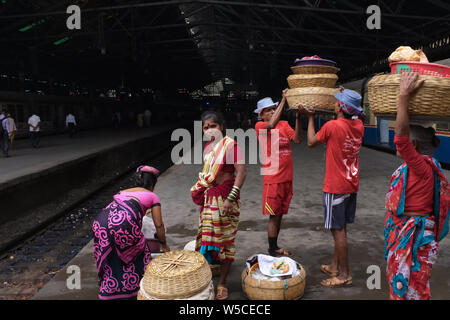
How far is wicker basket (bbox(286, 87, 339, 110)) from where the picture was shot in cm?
341

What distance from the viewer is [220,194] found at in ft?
10.9

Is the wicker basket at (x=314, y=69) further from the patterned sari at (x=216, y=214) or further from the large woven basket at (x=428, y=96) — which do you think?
the large woven basket at (x=428, y=96)

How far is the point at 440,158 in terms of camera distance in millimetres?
10438

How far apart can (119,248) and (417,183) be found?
2326 millimetres

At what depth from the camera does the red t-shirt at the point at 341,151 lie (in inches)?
132

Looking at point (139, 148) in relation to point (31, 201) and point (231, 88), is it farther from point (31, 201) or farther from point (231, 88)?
point (231, 88)

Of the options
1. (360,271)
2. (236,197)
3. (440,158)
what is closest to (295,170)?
(440,158)

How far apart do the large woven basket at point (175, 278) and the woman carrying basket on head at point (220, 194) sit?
422mm

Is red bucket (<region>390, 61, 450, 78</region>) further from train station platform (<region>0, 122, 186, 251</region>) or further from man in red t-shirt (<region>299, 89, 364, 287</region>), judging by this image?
train station platform (<region>0, 122, 186, 251</region>)

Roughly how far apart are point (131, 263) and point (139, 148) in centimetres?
1770

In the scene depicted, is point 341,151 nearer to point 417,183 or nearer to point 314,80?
point 314,80

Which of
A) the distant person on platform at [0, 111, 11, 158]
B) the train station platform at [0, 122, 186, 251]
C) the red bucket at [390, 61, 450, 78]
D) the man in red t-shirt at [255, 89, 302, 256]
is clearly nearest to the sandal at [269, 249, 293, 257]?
the man in red t-shirt at [255, 89, 302, 256]

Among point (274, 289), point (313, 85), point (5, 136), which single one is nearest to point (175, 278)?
point (274, 289)
